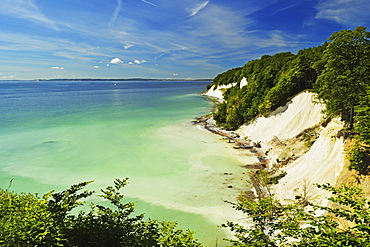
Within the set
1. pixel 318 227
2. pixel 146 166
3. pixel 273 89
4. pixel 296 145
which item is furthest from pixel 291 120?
pixel 318 227

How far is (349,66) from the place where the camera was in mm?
17562

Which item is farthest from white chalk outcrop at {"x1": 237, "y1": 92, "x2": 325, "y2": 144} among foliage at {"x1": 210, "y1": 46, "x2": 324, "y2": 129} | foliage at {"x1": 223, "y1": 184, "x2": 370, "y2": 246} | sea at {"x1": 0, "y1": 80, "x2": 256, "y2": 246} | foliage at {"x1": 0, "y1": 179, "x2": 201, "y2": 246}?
foliage at {"x1": 0, "y1": 179, "x2": 201, "y2": 246}

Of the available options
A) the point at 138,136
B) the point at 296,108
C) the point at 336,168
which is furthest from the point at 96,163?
the point at 296,108

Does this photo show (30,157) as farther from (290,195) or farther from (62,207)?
(290,195)

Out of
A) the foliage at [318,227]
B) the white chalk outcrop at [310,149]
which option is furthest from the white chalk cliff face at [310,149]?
the foliage at [318,227]

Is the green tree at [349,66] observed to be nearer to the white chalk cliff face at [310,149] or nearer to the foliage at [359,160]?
the white chalk cliff face at [310,149]

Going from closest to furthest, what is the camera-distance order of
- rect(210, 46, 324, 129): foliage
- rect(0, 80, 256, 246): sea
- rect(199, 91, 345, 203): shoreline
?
rect(199, 91, 345, 203): shoreline < rect(0, 80, 256, 246): sea < rect(210, 46, 324, 129): foliage

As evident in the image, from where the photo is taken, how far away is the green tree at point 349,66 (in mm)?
16922

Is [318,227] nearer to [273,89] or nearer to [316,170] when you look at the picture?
[316,170]

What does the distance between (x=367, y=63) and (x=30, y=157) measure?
39.6 metres

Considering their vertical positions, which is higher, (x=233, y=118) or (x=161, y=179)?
(x=233, y=118)

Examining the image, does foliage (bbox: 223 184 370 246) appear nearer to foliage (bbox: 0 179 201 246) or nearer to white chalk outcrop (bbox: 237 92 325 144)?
foliage (bbox: 0 179 201 246)

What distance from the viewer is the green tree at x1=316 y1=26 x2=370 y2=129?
16.9 m

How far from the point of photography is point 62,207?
7906 millimetres
